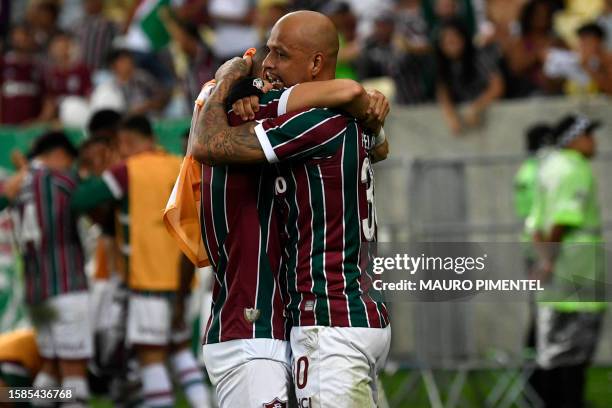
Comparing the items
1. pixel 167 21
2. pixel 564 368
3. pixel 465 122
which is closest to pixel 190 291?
pixel 564 368

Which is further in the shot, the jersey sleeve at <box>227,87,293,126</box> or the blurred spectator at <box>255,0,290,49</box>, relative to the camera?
the blurred spectator at <box>255,0,290,49</box>

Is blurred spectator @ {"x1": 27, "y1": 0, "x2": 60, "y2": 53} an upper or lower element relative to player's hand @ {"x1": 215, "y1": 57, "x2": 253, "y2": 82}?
upper

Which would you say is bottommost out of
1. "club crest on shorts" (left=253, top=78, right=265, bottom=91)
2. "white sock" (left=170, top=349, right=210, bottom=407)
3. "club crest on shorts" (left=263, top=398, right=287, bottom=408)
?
"white sock" (left=170, top=349, right=210, bottom=407)

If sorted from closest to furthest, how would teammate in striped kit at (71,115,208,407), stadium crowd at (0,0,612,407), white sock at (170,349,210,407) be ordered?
1. teammate in striped kit at (71,115,208,407)
2. stadium crowd at (0,0,612,407)
3. white sock at (170,349,210,407)

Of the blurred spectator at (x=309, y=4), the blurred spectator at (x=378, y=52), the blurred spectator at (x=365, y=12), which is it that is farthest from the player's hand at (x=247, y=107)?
the blurred spectator at (x=365, y=12)

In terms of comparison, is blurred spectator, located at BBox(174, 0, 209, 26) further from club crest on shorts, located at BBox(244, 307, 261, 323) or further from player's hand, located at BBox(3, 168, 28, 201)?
club crest on shorts, located at BBox(244, 307, 261, 323)

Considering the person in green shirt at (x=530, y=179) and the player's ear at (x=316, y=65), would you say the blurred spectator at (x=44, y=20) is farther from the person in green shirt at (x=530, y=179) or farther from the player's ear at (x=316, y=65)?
the player's ear at (x=316, y=65)

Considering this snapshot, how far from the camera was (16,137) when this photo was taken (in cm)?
1392

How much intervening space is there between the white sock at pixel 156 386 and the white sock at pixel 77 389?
473mm

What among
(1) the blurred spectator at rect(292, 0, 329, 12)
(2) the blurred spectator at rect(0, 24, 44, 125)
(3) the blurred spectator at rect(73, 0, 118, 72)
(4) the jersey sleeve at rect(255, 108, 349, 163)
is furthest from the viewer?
(3) the blurred spectator at rect(73, 0, 118, 72)

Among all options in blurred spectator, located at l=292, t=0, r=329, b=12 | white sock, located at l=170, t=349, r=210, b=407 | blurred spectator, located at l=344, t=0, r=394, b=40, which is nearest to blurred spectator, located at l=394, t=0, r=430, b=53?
blurred spectator, located at l=344, t=0, r=394, b=40

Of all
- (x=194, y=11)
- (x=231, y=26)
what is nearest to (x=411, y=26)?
(x=231, y=26)

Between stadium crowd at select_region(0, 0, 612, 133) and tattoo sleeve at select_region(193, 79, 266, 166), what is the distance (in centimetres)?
812

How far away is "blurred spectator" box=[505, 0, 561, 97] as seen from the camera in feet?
44.2
